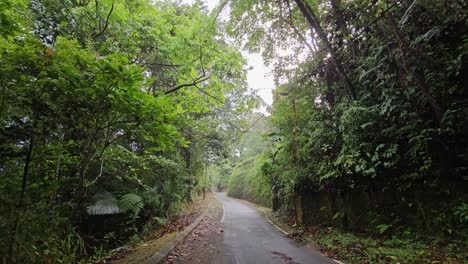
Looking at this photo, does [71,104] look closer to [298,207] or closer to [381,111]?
[381,111]

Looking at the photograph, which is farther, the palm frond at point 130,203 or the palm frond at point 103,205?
the palm frond at point 130,203

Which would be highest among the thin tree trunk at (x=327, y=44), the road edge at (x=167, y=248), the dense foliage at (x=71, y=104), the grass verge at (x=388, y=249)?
the thin tree trunk at (x=327, y=44)

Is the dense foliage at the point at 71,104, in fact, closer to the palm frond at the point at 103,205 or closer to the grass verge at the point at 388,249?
the palm frond at the point at 103,205

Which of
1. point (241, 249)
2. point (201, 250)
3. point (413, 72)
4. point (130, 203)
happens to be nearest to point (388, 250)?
point (241, 249)

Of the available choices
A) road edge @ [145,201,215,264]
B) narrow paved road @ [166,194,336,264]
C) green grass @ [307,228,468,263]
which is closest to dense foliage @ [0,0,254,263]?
road edge @ [145,201,215,264]

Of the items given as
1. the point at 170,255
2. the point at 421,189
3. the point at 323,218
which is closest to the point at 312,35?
the point at 421,189

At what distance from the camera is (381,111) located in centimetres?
638

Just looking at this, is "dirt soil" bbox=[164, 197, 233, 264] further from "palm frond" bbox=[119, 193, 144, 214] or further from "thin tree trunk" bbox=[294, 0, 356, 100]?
"thin tree trunk" bbox=[294, 0, 356, 100]

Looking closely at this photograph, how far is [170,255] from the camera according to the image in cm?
636

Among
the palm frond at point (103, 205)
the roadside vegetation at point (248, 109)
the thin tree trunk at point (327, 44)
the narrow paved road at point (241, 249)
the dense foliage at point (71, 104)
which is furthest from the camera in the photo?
the thin tree trunk at point (327, 44)

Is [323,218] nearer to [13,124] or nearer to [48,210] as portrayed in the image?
[48,210]

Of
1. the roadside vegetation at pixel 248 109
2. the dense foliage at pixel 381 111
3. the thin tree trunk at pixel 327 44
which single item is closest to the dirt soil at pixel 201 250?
the roadside vegetation at pixel 248 109

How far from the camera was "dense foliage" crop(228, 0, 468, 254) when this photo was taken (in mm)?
5750

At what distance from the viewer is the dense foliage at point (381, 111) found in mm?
5750
